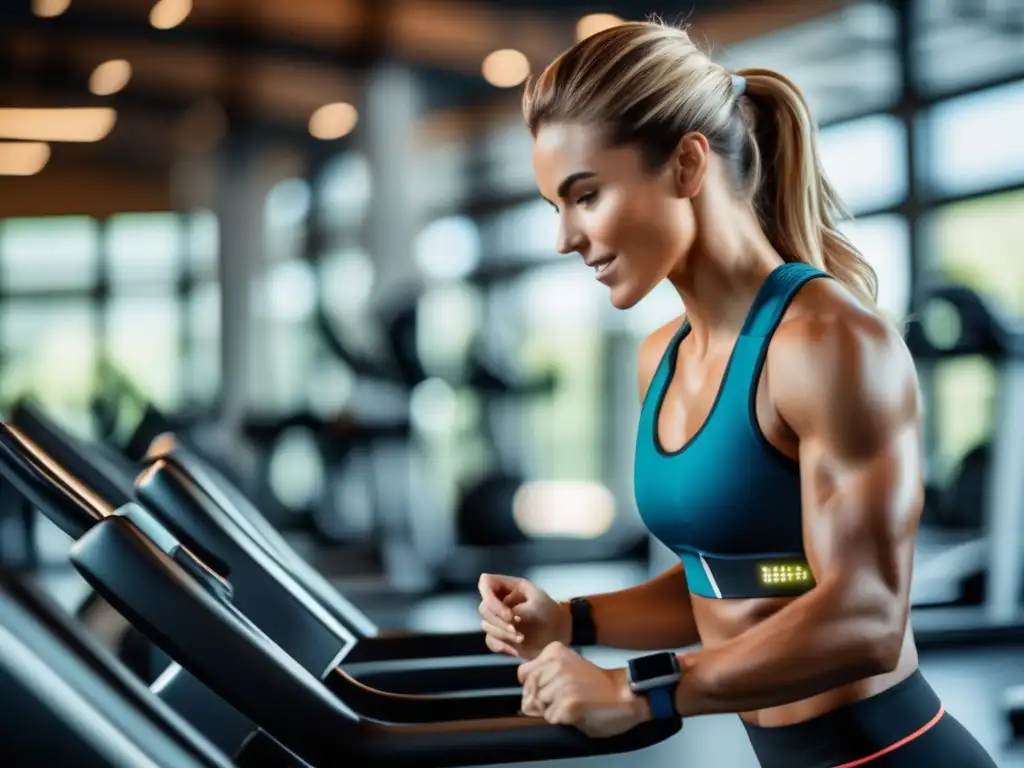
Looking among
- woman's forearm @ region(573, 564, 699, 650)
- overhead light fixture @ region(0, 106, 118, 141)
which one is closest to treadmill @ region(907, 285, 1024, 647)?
woman's forearm @ region(573, 564, 699, 650)

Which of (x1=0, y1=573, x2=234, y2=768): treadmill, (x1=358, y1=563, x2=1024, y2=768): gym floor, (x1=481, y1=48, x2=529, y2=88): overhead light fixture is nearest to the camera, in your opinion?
(x1=0, y1=573, x2=234, y2=768): treadmill

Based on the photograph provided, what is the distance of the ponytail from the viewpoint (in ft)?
3.46

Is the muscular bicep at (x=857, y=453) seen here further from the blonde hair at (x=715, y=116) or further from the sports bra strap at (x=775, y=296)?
the blonde hair at (x=715, y=116)

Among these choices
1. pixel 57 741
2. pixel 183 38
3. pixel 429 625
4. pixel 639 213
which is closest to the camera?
pixel 57 741

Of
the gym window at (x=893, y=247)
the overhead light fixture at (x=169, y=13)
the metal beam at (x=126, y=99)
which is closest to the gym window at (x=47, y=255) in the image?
the metal beam at (x=126, y=99)

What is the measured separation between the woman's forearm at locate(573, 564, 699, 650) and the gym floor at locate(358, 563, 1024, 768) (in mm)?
993

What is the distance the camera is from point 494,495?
6020 millimetres

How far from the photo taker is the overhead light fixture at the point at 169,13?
751 centimetres

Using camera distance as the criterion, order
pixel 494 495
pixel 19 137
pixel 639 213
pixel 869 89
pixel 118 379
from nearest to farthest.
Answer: pixel 639 213, pixel 494 495, pixel 869 89, pixel 118 379, pixel 19 137

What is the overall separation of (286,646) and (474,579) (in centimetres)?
429

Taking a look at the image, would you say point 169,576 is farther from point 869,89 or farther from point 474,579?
point 869,89

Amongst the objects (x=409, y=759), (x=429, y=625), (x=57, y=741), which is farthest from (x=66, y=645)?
(x=429, y=625)

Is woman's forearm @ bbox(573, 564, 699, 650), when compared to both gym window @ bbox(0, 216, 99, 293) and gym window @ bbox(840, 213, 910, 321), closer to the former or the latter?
gym window @ bbox(840, 213, 910, 321)

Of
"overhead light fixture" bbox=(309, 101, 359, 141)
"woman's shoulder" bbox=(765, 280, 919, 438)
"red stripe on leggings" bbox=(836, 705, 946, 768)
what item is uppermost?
"overhead light fixture" bbox=(309, 101, 359, 141)
